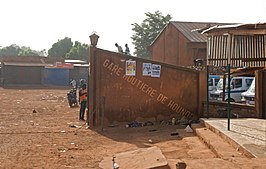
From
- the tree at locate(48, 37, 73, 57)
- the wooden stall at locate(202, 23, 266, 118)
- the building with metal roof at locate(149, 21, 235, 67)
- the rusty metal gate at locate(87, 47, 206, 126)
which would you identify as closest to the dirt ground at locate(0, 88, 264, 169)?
Answer: the rusty metal gate at locate(87, 47, 206, 126)

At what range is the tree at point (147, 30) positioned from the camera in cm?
6606

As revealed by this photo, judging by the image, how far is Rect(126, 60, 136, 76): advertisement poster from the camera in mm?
14413

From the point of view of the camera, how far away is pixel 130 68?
14.4m

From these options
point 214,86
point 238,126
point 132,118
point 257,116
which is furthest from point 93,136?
point 214,86

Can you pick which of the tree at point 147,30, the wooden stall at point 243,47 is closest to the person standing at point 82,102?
the wooden stall at point 243,47

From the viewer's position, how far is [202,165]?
22.0ft

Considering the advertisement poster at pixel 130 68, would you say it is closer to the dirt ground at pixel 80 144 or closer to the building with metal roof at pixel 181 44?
the dirt ground at pixel 80 144

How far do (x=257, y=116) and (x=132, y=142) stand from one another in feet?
14.2

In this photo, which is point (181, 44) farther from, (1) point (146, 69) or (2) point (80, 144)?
(2) point (80, 144)

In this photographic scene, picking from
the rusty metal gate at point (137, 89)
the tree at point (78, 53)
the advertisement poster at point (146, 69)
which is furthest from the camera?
the tree at point (78, 53)

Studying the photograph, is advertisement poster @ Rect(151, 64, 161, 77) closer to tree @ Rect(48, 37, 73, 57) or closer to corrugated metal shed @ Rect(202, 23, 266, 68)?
corrugated metal shed @ Rect(202, 23, 266, 68)

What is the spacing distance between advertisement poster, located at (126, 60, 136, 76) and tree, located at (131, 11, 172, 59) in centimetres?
5089

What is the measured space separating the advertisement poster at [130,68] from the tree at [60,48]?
82605 millimetres

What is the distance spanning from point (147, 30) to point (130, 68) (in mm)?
53136
